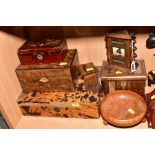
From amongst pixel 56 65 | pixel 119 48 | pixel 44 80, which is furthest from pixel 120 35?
pixel 44 80

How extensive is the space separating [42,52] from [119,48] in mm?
464

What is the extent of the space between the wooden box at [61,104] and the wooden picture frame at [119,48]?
0.26 m

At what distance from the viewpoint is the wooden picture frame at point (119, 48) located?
124 centimetres

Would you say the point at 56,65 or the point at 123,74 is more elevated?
the point at 56,65

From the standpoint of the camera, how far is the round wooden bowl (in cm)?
117

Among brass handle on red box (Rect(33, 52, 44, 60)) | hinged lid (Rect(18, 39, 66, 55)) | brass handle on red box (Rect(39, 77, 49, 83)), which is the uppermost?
hinged lid (Rect(18, 39, 66, 55))

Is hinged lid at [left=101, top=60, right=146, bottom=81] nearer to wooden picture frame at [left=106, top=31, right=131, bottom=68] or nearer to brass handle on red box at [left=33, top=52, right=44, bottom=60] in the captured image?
wooden picture frame at [left=106, top=31, right=131, bottom=68]

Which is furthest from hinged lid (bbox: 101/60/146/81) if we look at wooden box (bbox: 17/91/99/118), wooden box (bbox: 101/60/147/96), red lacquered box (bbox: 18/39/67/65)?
red lacquered box (bbox: 18/39/67/65)

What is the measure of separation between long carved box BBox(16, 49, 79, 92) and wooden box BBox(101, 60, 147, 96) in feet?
0.69

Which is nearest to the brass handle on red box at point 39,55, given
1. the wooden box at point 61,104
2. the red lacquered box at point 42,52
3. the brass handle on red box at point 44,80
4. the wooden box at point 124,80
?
the red lacquered box at point 42,52

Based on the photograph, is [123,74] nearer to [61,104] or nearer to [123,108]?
[123,108]

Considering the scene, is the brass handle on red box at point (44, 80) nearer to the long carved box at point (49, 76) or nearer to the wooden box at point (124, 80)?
the long carved box at point (49, 76)

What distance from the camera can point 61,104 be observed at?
1.34 metres
